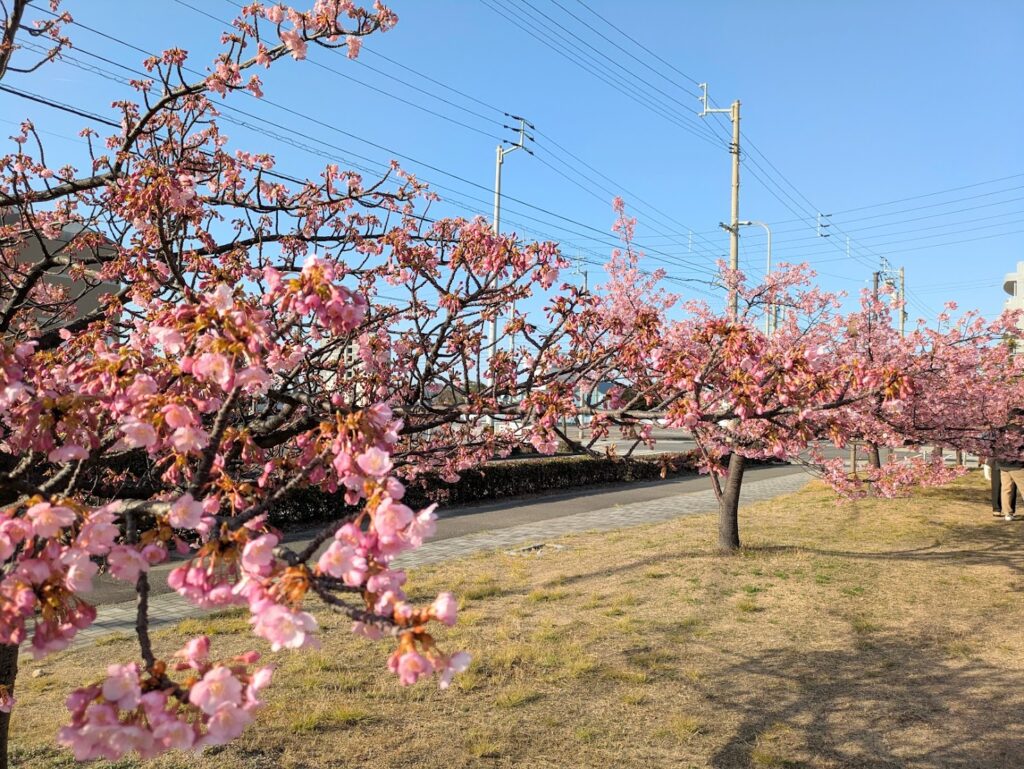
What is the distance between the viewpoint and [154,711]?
1440mm

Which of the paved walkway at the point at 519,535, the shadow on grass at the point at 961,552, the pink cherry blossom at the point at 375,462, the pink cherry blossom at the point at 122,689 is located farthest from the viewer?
the shadow on grass at the point at 961,552

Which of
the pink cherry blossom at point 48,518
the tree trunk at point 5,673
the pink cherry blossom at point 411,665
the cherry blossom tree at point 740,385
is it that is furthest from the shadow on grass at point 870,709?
the pink cherry blossom at point 48,518

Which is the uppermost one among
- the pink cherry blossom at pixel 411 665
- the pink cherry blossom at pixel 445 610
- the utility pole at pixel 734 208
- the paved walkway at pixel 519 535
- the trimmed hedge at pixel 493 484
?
the utility pole at pixel 734 208

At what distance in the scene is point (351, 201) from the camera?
206 inches

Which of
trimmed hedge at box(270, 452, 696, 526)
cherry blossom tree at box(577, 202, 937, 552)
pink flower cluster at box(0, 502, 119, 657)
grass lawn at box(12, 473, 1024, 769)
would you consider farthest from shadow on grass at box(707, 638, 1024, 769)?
trimmed hedge at box(270, 452, 696, 526)

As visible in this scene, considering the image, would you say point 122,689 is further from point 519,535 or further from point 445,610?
point 519,535

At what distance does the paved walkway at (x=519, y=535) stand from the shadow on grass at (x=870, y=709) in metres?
5.14

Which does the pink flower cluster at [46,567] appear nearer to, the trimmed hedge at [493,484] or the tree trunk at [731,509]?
the trimmed hedge at [493,484]

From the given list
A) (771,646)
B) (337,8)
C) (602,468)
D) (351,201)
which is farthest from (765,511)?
(337,8)

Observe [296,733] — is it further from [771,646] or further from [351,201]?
[771,646]

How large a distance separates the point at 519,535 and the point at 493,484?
522 cm

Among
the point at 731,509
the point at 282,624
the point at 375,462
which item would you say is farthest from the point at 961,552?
the point at 282,624

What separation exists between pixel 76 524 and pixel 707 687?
15.7ft

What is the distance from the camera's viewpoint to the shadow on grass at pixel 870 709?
14.1 feet
